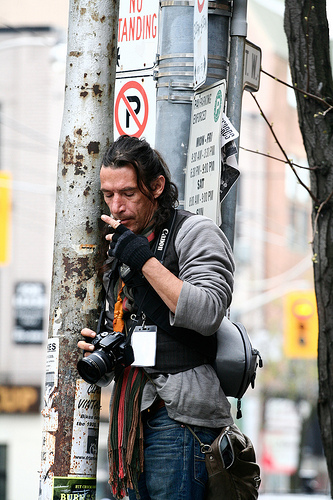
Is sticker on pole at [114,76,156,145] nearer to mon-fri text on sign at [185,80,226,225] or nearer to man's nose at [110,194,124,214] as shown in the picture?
mon-fri text on sign at [185,80,226,225]

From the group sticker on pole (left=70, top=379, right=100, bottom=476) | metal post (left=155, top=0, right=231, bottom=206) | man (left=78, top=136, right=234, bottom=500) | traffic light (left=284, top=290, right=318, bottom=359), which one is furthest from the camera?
traffic light (left=284, top=290, right=318, bottom=359)

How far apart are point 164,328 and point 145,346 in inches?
3.7

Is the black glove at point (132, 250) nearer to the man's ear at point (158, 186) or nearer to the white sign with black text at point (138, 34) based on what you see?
the man's ear at point (158, 186)

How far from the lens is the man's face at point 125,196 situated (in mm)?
3256

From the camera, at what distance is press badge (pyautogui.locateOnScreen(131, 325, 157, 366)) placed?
10.2ft

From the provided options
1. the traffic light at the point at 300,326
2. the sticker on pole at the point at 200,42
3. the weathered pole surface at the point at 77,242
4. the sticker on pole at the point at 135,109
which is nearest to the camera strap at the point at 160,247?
the weathered pole surface at the point at 77,242

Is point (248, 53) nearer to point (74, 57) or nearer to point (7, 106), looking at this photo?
point (74, 57)

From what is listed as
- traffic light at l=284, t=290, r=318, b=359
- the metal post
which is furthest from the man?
traffic light at l=284, t=290, r=318, b=359

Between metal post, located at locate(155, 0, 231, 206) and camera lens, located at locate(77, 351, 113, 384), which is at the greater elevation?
metal post, located at locate(155, 0, 231, 206)

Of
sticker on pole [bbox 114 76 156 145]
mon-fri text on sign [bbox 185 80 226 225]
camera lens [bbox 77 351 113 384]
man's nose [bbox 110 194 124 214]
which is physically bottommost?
camera lens [bbox 77 351 113 384]

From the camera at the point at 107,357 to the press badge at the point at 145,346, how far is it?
0.07 feet

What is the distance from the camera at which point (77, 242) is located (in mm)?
3414

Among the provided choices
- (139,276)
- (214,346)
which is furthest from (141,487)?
(139,276)

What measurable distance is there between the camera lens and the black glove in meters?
0.35
